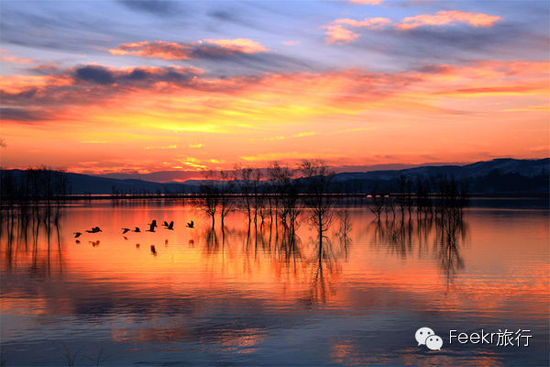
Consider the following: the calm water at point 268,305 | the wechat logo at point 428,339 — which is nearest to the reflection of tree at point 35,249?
the calm water at point 268,305

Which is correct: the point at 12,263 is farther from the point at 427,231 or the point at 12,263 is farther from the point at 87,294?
the point at 427,231

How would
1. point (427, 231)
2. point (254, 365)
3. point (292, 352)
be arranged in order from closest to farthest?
point (254, 365)
point (292, 352)
point (427, 231)

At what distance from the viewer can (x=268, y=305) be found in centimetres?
2509

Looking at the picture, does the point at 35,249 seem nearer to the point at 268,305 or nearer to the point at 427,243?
the point at 268,305

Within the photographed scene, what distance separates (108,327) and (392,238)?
1749 inches

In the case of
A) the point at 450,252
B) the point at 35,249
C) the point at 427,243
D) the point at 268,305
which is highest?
the point at 268,305

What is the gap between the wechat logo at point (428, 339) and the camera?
18.7 metres

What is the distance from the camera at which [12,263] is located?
4103 centimetres

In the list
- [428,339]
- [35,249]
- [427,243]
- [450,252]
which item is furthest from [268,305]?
[35,249]

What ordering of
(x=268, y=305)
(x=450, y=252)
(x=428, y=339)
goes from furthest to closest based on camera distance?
1. (x=450, y=252)
2. (x=268, y=305)
3. (x=428, y=339)

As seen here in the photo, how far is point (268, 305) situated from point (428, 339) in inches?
331

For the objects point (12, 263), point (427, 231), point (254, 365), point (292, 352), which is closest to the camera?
point (254, 365)

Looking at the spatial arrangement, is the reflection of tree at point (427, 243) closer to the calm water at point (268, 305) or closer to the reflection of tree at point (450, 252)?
the reflection of tree at point (450, 252)

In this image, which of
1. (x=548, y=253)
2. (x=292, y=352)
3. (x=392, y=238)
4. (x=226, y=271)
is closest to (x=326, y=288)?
(x=226, y=271)
